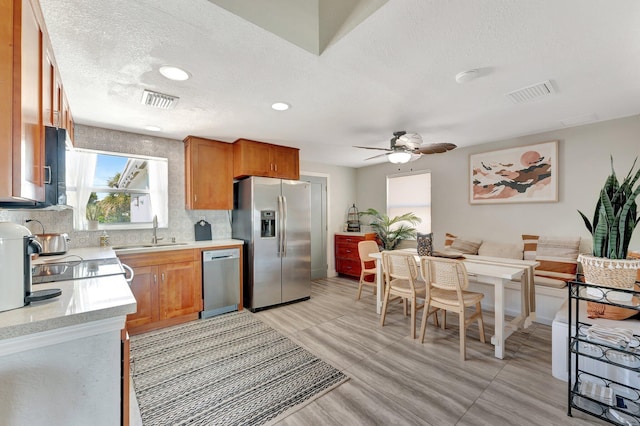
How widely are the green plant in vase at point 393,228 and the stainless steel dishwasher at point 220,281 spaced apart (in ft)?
9.34

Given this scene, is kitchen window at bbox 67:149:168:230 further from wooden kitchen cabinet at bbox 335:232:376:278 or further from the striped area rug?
wooden kitchen cabinet at bbox 335:232:376:278

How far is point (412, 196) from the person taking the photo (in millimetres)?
5035

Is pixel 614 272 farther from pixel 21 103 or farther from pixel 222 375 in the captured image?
pixel 21 103

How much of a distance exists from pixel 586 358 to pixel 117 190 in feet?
16.1

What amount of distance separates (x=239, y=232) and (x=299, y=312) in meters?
1.46

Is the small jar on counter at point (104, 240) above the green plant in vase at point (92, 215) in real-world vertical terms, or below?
below

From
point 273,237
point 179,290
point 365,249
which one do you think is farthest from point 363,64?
point 179,290

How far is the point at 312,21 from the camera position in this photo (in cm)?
167

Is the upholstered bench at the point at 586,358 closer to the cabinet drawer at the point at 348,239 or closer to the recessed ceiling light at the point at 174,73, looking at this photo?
the cabinet drawer at the point at 348,239

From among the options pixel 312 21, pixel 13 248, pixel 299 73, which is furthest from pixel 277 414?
pixel 312 21

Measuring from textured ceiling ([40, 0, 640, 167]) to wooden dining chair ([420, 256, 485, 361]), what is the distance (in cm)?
A: 156

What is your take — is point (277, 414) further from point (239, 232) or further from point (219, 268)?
point (239, 232)

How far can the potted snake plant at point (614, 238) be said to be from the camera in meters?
1.61

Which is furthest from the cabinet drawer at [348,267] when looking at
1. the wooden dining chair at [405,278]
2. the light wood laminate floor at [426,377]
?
the wooden dining chair at [405,278]
